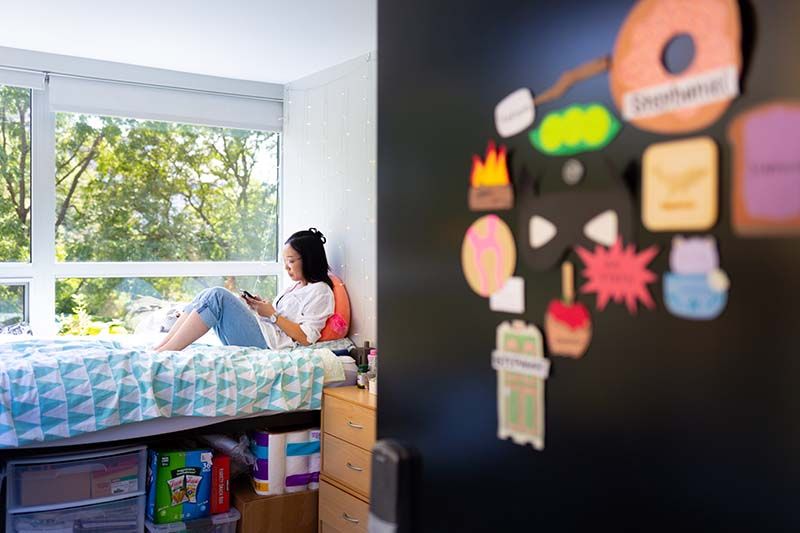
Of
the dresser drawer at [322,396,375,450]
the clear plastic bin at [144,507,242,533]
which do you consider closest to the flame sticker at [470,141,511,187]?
the dresser drawer at [322,396,375,450]

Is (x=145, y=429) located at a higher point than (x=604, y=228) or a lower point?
lower

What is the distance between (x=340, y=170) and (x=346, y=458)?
157 centimetres

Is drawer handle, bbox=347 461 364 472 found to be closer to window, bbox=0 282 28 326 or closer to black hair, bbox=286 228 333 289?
black hair, bbox=286 228 333 289

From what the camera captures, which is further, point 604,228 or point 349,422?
point 349,422

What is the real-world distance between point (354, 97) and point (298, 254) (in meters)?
0.82

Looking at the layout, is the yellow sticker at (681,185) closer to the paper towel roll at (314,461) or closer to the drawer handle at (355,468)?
the drawer handle at (355,468)

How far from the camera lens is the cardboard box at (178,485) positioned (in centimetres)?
310

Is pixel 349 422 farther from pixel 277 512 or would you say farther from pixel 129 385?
pixel 129 385

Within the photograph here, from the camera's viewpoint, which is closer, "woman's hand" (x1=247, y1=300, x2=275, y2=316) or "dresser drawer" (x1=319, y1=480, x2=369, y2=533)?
"dresser drawer" (x1=319, y1=480, x2=369, y2=533)

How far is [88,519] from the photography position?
2965mm

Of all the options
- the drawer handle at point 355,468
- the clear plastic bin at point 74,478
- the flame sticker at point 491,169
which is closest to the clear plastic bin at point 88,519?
the clear plastic bin at point 74,478

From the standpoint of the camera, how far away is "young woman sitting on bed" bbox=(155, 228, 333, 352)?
3.56 metres

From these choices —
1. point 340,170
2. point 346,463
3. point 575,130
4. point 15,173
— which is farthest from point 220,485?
point 575,130

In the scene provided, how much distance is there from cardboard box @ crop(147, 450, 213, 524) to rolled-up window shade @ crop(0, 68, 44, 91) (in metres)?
1.99
